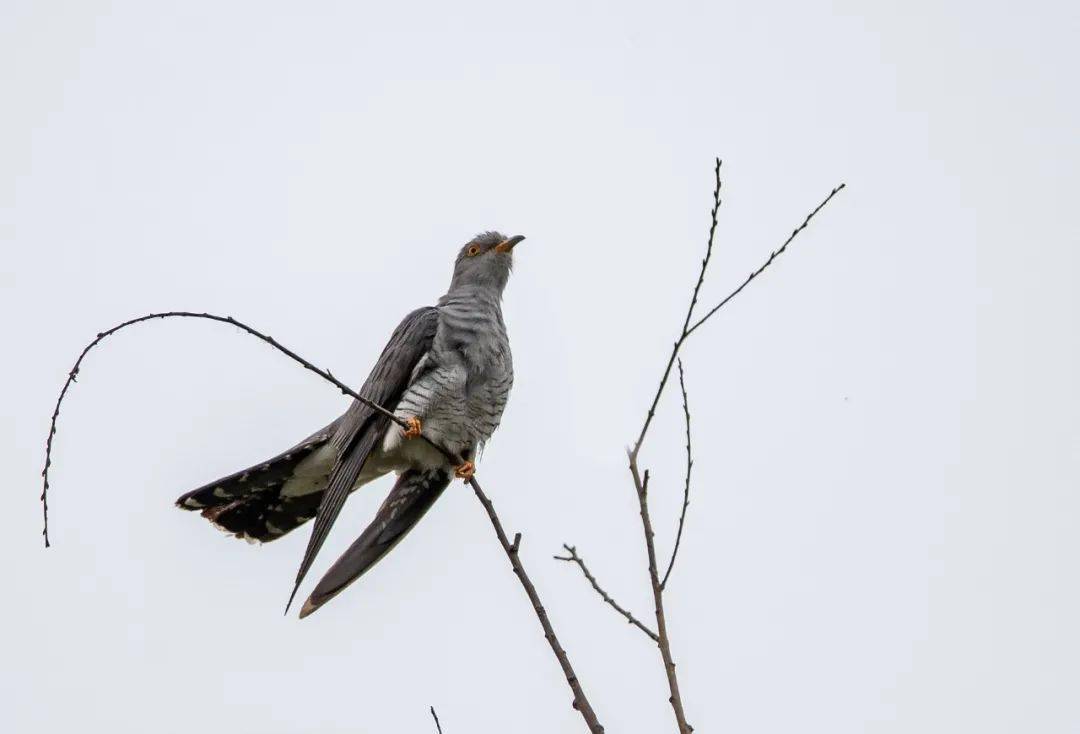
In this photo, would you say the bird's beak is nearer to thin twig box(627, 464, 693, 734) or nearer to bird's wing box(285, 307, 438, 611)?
bird's wing box(285, 307, 438, 611)

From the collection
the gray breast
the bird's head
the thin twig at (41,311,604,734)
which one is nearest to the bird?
the gray breast

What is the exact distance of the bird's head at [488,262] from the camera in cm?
568

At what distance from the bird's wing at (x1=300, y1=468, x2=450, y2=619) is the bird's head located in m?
1.15

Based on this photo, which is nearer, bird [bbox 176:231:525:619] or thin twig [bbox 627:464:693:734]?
thin twig [bbox 627:464:693:734]

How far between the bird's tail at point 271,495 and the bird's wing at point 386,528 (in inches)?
14.5

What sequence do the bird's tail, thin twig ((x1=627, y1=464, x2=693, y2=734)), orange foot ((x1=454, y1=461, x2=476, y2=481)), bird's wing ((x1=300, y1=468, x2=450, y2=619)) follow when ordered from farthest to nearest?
the bird's tail, bird's wing ((x1=300, y1=468, x2=450, y2=619)), orange foot ((x1=454, y1=461, x2=476, y2=481)), thin twig ((x1=627, y1=464, x2=693, y2=734))

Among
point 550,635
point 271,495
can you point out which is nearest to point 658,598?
point 550,635

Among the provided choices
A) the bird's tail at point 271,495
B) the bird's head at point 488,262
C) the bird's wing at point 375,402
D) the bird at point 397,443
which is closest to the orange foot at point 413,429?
the bird at point 397,443

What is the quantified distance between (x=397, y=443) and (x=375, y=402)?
201 mm

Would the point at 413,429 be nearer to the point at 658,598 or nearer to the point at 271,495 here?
the point at 271,495

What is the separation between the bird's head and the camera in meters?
5.68

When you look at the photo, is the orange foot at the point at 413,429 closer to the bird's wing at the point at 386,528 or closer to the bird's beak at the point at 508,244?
the bird's wing at the point at 386,528

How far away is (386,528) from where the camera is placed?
479 centimetres

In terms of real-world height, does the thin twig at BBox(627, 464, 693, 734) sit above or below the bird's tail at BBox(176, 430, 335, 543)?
below
